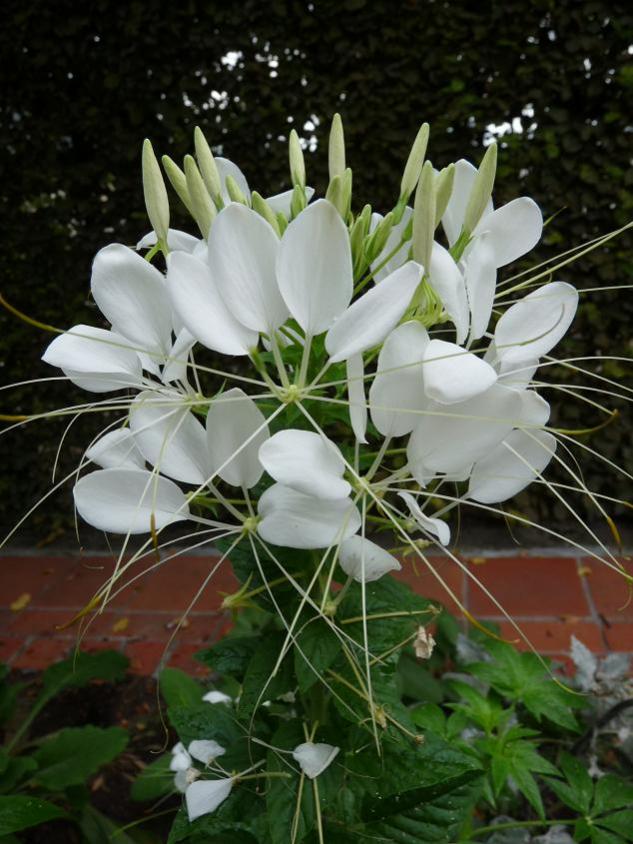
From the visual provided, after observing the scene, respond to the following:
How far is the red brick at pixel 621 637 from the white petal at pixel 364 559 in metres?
1.83

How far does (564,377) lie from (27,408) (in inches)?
87.6

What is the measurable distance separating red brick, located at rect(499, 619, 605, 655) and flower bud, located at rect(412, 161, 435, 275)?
174cm

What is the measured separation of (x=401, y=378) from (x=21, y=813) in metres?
0.85

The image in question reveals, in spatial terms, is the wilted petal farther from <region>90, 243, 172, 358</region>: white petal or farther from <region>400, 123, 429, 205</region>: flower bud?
<region>400, 123, 429, 205</region>: flower bud

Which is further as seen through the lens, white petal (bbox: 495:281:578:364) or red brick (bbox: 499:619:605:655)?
red brick (bbox: 499:619:605:655)

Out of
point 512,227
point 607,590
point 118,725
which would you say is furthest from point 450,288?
point 607,590

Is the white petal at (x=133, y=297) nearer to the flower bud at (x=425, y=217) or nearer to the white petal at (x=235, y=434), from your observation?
the white petal at (x=235, y=434)

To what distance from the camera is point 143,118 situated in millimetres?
2648

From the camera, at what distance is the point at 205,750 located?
0.83m

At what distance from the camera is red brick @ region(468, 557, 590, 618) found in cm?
236

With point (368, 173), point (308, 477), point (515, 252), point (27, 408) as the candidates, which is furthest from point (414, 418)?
point (27, 408)

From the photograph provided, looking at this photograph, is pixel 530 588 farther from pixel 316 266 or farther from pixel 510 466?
pixel 316 266

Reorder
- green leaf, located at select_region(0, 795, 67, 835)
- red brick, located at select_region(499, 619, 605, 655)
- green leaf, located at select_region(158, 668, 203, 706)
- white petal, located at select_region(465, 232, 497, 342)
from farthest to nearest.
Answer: red brick, located at select_region(499, 619, 605, 655) < green leaf, located at select_region(158, 668, 203, 706) < green leaf, located at select_region(0, 795, 67, 835) < white petal, located at select_region(465, 232, 497, 342)

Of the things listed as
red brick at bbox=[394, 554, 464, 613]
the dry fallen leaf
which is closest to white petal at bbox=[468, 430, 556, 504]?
red brick at bbox=[394, 554, 464, 613]
